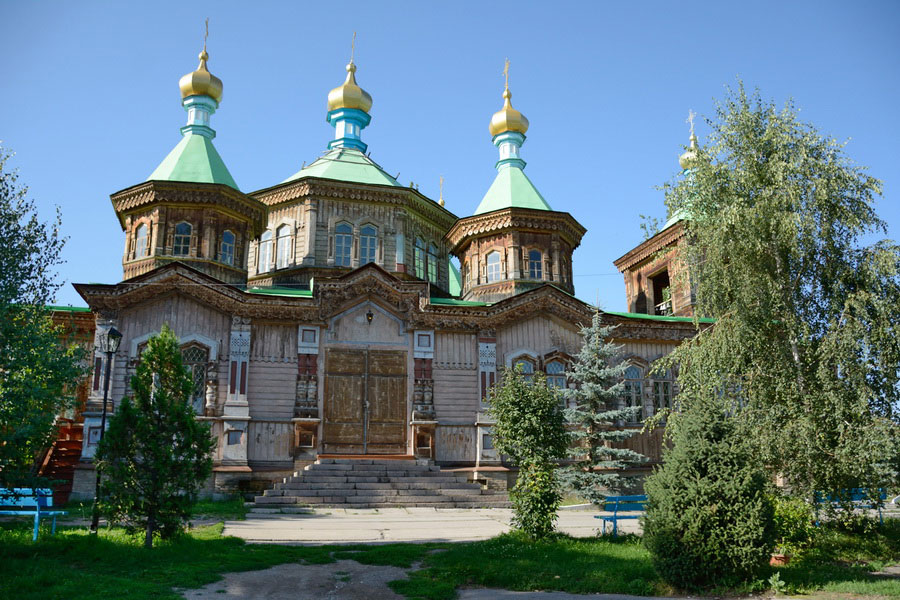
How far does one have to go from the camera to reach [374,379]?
747 inches

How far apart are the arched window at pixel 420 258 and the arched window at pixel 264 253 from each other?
189 inches

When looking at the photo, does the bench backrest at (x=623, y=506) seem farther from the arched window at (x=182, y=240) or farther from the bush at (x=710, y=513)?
the arched window at (x=182, y=240)

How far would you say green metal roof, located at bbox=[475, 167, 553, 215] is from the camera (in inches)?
928

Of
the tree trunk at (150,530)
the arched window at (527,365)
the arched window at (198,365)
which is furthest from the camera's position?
the arched window at (527,365)

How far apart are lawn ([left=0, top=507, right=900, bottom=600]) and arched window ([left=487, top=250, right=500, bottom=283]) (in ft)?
40.5

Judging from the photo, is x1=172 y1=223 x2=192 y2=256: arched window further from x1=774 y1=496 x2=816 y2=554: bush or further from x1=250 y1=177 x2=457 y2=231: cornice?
x1=774 y1=496 x2=816 y2=554: bush

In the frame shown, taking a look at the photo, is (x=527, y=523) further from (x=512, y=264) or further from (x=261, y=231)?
(x=261, y=231)

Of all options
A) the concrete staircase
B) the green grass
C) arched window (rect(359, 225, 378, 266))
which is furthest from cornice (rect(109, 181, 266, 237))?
the green grass

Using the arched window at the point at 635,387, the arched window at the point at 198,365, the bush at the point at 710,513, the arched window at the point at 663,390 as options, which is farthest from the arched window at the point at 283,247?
the bush at the point at 710,513

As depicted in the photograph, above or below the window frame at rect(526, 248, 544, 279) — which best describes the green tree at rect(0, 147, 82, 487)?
below

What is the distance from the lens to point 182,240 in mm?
20297

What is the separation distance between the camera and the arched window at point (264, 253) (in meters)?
23.7

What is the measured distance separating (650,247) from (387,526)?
1625cm

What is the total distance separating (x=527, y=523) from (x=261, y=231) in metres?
14.3
